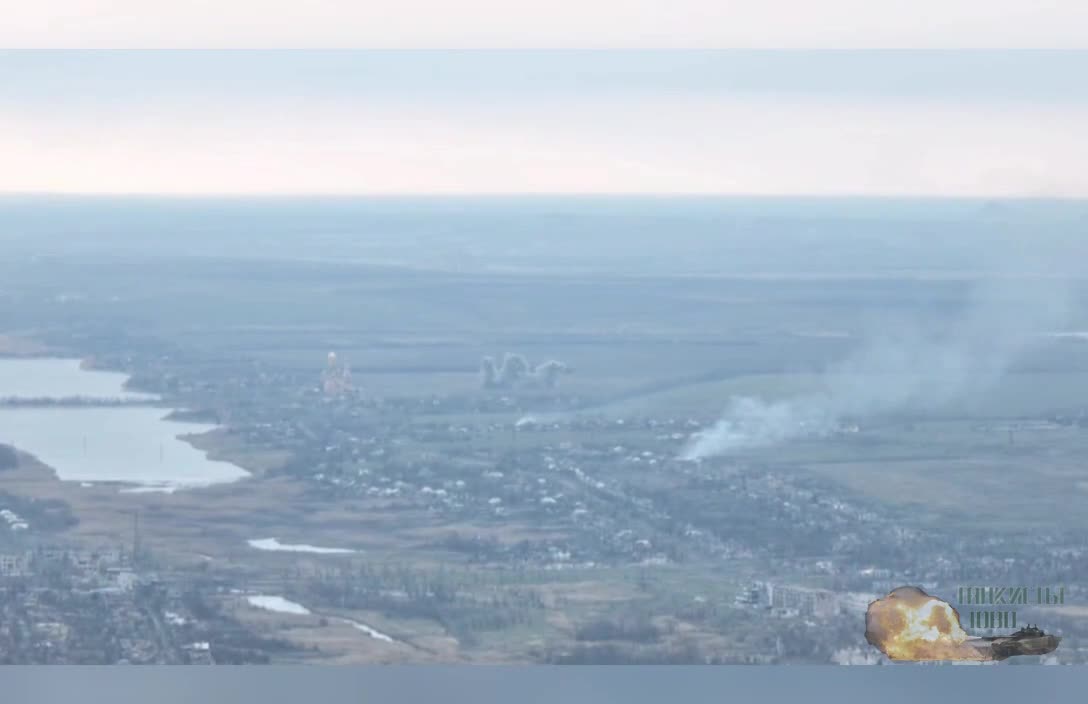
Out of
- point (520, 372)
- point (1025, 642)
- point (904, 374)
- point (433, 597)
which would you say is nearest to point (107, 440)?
point (433, 597)

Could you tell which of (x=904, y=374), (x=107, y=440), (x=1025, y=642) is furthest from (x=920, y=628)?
(x=107, y=440)

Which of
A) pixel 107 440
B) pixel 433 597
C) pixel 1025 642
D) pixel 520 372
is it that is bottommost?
pixel 1025 642

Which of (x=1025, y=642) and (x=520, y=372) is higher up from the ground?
(x=520, y=372)

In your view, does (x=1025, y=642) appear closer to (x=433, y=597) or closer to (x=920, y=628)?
(x=920, y=628)

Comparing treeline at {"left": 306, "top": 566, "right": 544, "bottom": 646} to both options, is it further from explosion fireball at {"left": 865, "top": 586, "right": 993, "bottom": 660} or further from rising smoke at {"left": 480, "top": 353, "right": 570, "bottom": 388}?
explosion fireball at {"left": 865, "top": 586, "right": 993, "bottom": 660}

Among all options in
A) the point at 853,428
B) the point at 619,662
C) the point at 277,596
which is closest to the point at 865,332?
the point at 853,428

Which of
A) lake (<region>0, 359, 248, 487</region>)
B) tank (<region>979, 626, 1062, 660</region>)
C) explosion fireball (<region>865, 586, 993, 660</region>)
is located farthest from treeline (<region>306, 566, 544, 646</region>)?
tank (<region>979, 626, 1062, 660</region>)
